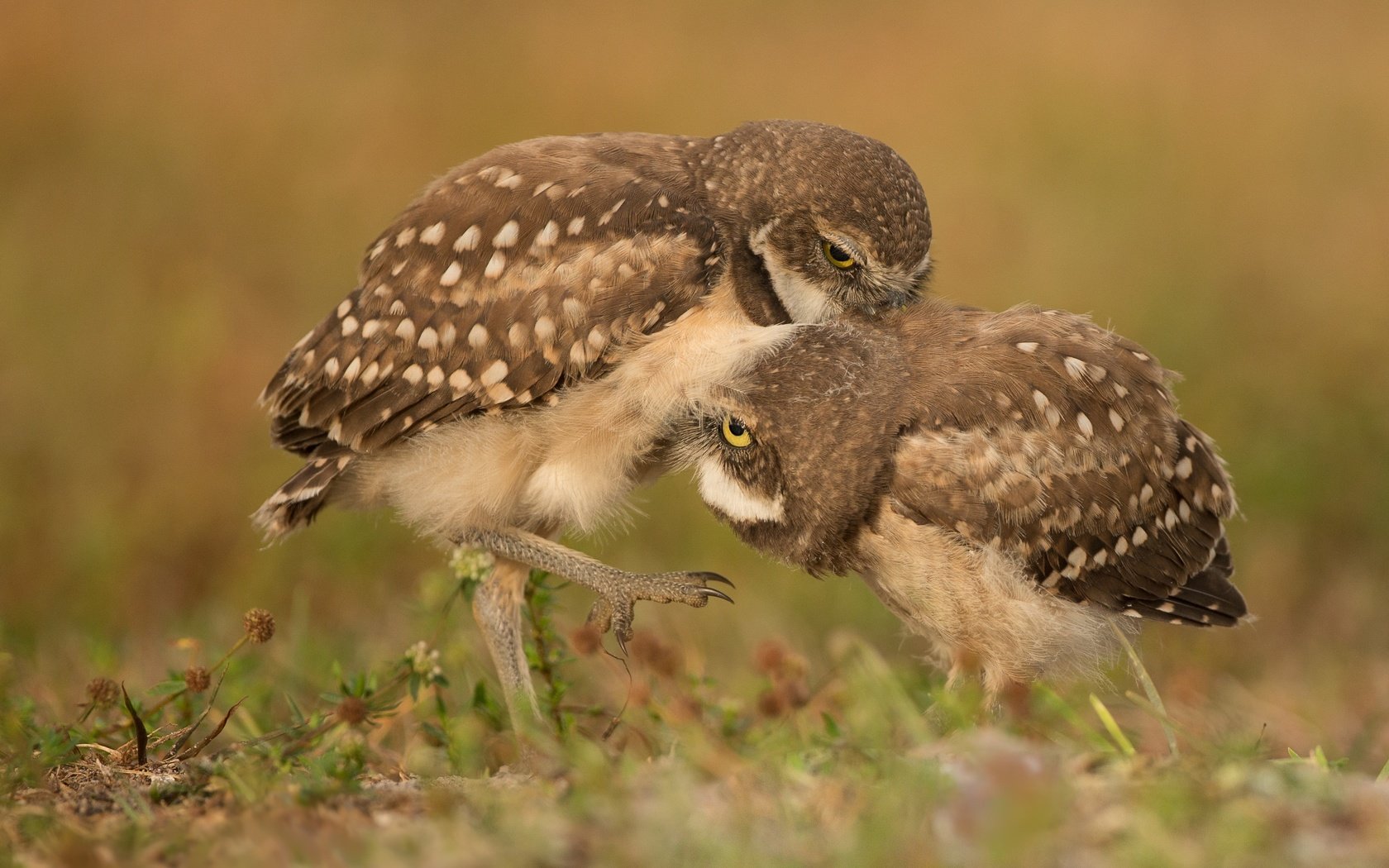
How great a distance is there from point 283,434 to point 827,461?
6.17 feet

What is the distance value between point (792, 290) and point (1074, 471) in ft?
3.37

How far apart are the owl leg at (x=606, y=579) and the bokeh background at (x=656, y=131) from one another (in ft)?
0.84

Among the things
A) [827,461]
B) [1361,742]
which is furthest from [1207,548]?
[827,461]

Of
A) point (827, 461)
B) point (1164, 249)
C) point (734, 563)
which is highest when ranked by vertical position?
point (827, 461)

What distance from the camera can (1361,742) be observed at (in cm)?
454

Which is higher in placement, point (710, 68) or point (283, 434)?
point (710, 68)

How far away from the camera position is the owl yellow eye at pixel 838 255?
14.3 feet

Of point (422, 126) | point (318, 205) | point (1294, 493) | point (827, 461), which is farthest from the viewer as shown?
point (422, 126)

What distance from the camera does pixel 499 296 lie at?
4.24 m

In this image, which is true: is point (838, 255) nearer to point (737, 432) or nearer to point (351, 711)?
point (737, 432)

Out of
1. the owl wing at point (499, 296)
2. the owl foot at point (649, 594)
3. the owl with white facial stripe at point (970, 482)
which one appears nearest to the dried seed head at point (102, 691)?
the owl wing at point (499, 296)

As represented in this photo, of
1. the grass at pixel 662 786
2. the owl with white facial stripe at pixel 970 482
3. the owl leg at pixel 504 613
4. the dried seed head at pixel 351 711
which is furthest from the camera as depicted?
the owl leg at pixel 504 613

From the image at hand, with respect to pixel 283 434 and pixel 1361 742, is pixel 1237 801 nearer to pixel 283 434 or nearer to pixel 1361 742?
pixel 1361 742

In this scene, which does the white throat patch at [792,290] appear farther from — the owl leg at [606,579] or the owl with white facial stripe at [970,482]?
the owl leg at [606,579]
